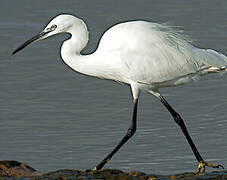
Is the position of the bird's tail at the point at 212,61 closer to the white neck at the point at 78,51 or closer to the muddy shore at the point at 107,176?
the white neck at the point at 78,51

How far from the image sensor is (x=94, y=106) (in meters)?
10.2

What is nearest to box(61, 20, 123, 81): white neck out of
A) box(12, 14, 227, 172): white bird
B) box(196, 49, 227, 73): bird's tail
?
box(12, 14, 227, 172): white bird

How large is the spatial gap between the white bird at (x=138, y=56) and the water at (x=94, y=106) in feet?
1.61

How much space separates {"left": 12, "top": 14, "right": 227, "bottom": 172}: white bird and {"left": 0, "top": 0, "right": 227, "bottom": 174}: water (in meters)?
0.49

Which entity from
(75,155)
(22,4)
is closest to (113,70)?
(75,155)

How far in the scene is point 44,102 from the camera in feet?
33.5

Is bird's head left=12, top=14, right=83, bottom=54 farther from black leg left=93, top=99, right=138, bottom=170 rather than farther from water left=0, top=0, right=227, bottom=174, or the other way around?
water left=0, top=0, right=227, bottom=174

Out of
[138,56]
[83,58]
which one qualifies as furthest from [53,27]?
[138,56]

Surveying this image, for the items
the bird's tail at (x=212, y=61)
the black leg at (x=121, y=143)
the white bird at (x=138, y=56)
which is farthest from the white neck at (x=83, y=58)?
the bird's tail at (x=212, y=61)

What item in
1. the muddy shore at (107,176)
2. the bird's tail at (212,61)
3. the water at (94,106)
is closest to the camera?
the muddy shore at (107,176)

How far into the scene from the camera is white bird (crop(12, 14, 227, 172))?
7.98m

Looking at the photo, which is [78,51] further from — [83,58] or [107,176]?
[107,176]

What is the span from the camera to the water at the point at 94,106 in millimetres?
8664

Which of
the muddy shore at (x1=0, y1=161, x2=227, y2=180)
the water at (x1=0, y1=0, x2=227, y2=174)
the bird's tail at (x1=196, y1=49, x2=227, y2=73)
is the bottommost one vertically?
the water at (x1=0, y1=0, x2=227, y2=174)
